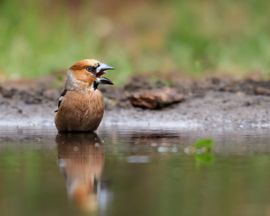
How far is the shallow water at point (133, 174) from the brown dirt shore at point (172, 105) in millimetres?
1053

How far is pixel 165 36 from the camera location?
1580 centimetres

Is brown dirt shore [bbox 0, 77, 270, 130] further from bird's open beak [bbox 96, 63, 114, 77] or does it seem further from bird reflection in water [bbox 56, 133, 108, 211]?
bird reflection in water [bbox 56, 133, 108, 211]

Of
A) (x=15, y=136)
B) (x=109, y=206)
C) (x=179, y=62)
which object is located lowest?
(x=109, y=206)

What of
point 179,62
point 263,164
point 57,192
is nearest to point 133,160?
point 263,164

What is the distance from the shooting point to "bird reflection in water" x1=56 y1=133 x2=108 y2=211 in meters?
5.87

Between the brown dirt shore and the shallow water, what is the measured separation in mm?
1053

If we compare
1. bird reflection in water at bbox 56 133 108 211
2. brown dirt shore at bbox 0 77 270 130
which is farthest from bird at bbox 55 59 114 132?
brown dirt shore at bbox 0 77 270 130

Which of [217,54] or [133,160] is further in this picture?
[217,54]

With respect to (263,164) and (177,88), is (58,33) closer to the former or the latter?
(177,88)

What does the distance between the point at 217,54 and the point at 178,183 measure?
779 centimetres

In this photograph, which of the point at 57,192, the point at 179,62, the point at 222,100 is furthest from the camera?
the point at 179,62

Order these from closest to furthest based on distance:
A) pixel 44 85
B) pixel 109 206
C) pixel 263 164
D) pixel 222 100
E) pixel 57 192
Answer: pixel 109 206 → pixel 57 192 → pixel 263 164 → pixel 222 100 → pixel 44 85

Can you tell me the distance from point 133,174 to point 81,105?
2.83 metres

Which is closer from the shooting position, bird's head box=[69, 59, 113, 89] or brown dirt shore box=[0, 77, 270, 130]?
bird's head box=[69, 59, 113, 89]
